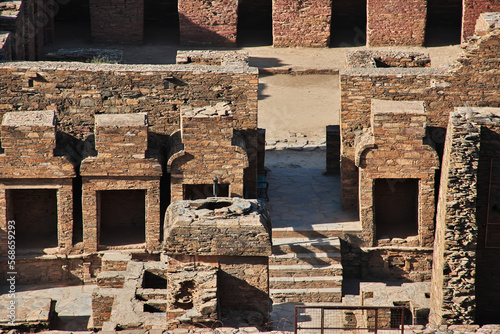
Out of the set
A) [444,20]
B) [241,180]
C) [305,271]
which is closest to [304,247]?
[305,271]

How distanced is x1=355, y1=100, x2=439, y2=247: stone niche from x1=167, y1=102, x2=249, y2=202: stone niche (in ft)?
7.38

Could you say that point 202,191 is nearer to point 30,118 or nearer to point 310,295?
point 310,295

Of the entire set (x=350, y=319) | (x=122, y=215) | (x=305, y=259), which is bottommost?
(x=350, y=319)

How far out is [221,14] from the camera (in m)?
29.2

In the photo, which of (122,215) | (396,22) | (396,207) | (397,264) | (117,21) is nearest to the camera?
(397,264)

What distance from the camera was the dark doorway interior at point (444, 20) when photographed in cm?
3011

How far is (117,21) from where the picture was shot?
96.6 ft

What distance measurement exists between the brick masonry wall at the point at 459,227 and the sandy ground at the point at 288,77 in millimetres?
8876

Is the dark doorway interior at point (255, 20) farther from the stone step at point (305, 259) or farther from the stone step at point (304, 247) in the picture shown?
the stone step at point (305, 259)

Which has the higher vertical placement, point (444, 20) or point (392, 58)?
point (444, 20)

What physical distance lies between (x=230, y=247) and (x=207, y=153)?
3723 mm

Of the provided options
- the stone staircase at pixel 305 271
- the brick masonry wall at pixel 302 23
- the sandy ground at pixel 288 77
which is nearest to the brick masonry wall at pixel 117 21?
the sandy ground at pixel 288 77

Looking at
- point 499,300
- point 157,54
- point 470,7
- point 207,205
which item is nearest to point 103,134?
point 207,205

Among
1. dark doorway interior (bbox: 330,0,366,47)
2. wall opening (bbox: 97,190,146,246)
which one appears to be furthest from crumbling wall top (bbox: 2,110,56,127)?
dark doorway interior (bbox: 330,0,366,47)
